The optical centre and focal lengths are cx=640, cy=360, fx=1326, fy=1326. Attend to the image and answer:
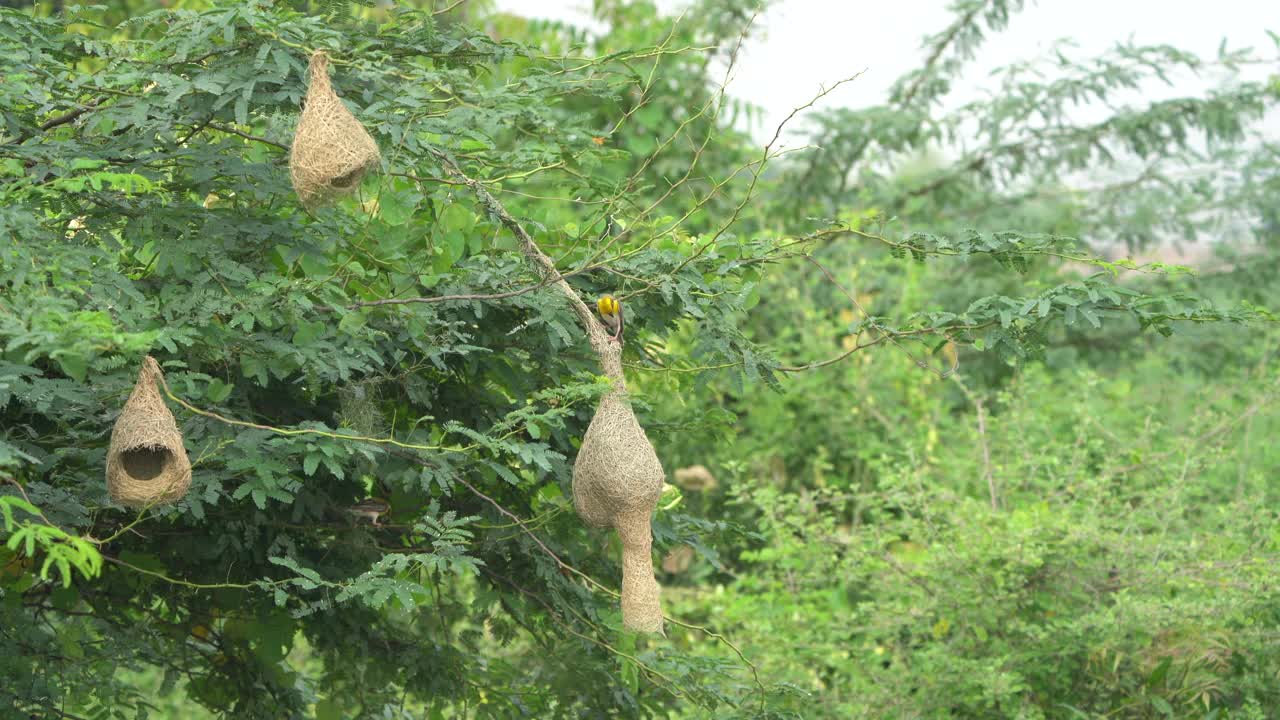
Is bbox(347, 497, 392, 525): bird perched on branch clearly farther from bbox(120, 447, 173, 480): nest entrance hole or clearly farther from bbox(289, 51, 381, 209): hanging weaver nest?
bbox(289, 51, 381, 209): hanging weaver nest

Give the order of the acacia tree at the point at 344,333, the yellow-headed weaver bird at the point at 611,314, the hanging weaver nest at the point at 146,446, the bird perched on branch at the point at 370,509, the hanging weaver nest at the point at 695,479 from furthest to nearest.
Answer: the hanging weaver nest at the point at 695,479
the bird perched on branch at the point at 370,509
the yellow-headed weaver bird at the point at 611,314
the acacia tree at the point at 344,333
the hanging weaver nest at the point at 146,446

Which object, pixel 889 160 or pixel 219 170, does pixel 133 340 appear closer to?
pixel 219 170

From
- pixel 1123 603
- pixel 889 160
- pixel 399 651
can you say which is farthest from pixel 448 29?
pixel 889 160

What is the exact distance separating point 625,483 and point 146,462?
3.64 feet

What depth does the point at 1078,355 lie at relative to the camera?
9484 millimetres

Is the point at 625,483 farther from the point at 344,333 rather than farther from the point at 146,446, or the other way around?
the point at 146,446

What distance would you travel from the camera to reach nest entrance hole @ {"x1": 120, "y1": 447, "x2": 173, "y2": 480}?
2.99 m

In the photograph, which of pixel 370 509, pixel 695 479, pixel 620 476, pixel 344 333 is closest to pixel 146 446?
pixel 344 333

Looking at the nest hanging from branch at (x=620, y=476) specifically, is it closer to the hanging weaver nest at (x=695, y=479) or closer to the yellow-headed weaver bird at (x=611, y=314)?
the yellow-headed weaver bird at (x=611, y=314)

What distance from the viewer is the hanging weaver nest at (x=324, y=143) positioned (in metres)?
2.83

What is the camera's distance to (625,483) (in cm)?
304

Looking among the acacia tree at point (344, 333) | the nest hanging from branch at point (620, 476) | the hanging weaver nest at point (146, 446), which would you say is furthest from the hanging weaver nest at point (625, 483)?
the hanging weaver nest at point (146, 446)

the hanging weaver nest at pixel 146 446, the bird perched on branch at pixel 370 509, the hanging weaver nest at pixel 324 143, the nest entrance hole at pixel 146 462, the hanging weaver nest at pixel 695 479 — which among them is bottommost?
the hanging weaver nest at pixel 695 479

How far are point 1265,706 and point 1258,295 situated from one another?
4.52 metres
